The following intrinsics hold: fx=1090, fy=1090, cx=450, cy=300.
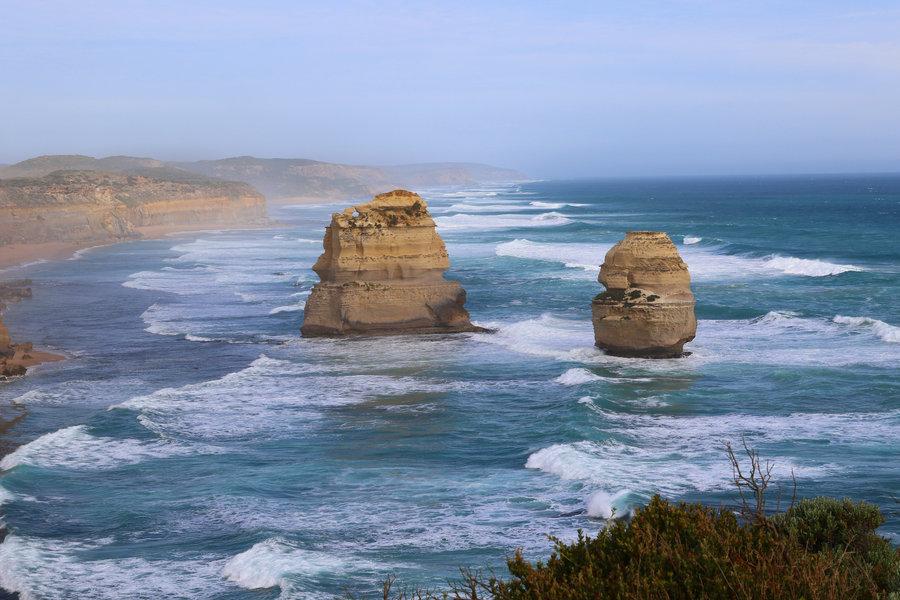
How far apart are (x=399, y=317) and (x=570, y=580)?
23675mm

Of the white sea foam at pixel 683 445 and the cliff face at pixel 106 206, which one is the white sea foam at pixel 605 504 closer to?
the white sea foam at pixel 683 445

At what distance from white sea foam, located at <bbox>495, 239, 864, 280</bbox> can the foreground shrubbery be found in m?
38.7

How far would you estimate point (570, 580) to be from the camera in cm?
938

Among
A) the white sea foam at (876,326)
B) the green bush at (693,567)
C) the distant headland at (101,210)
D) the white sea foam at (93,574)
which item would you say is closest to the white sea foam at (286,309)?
the white sea foam at (876,326)

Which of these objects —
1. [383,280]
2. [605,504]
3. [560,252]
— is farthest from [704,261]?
[605,504]

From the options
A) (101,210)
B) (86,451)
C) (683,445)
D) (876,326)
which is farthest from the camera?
(101,210)

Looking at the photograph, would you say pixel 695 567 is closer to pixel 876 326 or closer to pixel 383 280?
pixel 383 280

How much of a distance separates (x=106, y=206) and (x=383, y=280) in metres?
60.0

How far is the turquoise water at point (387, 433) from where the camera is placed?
630 inches

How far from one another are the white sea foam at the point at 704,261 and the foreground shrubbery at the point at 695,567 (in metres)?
38.7

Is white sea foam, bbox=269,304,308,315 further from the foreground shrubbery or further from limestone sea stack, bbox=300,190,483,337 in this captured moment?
the foreground shrubbery

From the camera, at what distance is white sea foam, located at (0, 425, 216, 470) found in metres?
20.5

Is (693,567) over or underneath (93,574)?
over

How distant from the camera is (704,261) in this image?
2217 inches
